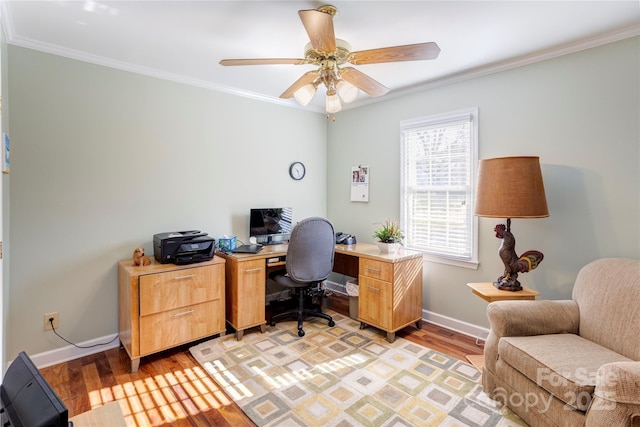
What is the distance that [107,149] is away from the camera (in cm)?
260

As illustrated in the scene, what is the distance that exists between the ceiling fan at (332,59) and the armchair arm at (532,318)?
160 centimetres

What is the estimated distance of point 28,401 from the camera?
83 cm

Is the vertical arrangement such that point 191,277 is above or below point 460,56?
below

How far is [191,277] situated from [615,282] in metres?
2.92

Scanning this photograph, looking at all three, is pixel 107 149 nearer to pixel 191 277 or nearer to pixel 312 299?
pixel 191 277

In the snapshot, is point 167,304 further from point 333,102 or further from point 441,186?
point 441,186

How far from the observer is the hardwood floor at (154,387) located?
188 centimetres

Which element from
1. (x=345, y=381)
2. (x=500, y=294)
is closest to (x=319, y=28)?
(x=500, y=294)

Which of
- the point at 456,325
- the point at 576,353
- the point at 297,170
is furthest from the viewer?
the point at 297,170

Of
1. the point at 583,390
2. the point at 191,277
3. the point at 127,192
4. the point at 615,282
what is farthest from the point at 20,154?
the point at 615,282

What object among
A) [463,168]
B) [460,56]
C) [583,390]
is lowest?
[583,390]

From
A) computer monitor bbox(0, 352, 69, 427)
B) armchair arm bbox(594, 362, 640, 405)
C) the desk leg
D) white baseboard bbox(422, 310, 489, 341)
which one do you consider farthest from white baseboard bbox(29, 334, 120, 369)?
armchair arm bbox(594, 362, 640, 405)

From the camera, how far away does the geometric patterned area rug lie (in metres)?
1.86

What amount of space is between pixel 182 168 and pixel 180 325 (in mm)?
1427
